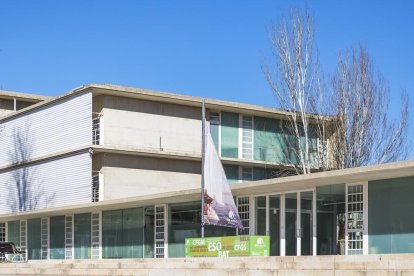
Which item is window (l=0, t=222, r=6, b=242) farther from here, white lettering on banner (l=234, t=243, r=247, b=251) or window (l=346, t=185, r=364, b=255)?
window (l=346, t=185, r=364, b=255)

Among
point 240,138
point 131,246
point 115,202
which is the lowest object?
point 131,246

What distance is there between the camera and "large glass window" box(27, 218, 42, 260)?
40062mm

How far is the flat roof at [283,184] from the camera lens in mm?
20953

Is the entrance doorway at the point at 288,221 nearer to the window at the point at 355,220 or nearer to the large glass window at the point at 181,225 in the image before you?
the window at the point at 355,220

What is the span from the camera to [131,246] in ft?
108

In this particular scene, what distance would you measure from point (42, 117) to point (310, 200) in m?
19.6

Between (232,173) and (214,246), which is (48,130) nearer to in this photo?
(232,173)

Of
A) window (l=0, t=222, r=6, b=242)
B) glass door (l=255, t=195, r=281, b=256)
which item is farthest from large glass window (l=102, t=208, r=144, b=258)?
window (l=0, t=222, r=6, b=242)

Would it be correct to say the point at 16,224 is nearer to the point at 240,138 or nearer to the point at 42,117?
the point at 42,117

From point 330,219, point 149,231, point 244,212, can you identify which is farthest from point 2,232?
point 330,219

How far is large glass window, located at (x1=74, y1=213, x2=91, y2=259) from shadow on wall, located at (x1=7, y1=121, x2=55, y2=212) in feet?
12.5

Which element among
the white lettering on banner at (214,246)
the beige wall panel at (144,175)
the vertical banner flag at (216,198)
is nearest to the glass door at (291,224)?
the vertical banner flag at (216,198)

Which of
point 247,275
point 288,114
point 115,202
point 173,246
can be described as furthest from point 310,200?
point 288,114

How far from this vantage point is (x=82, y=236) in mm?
36438
